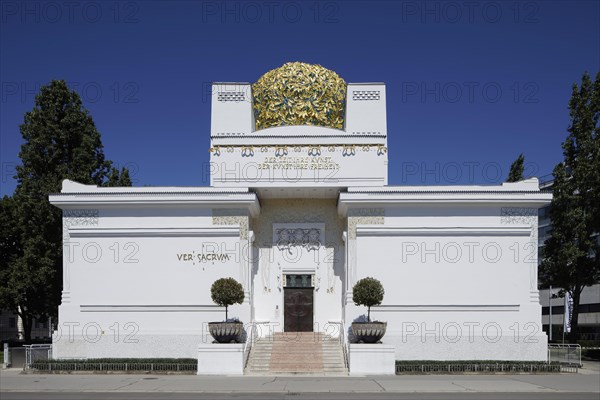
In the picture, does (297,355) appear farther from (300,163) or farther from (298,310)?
(300,163)

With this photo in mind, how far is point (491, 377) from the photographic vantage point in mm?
22203

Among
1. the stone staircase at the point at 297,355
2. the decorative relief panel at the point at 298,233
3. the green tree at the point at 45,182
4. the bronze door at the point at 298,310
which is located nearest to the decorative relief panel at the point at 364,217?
the decorative relief panel at the point at 298,233

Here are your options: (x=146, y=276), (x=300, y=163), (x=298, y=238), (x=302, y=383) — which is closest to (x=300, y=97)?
(x=300, y=163)

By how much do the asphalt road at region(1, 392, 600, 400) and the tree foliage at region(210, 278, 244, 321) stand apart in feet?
22.6

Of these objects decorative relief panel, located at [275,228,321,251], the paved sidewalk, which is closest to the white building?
decorative relief panel, located at [275,228,321,251]

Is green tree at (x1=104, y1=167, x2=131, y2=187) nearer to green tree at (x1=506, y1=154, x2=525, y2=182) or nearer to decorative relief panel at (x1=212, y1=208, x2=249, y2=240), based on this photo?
decorative relief panel at (x1=212, y1=208, x2=249, y2=240)

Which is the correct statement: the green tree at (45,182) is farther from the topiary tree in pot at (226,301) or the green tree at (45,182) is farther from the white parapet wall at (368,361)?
the white parapet wall at (368,361)

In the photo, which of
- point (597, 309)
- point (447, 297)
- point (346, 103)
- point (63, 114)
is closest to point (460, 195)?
point (447, 297)

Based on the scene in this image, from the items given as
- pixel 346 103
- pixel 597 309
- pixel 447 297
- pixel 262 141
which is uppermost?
pixel 346 103

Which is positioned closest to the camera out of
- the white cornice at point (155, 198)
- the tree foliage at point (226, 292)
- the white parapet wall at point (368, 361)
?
the white parapet wall at point (368, 361)

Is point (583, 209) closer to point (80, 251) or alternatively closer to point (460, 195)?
point (460, 195)

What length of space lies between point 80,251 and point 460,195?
53.7 ft

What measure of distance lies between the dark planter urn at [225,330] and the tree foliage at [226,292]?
1.07 m

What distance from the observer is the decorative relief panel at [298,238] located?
29188mm
